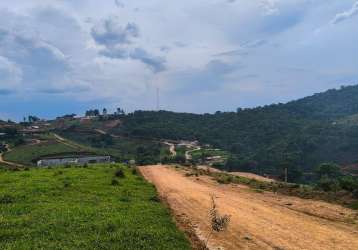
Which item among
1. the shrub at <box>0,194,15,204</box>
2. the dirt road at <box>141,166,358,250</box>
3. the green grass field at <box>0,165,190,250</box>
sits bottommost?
the dirt road at <box>141,166,358,250</box>

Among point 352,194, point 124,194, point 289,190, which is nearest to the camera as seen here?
point 124,194

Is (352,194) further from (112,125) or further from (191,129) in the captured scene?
(112,125)

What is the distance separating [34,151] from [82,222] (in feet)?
366

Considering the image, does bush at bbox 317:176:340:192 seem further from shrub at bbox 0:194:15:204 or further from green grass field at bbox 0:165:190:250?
shrub at bbox 0:194:15:204

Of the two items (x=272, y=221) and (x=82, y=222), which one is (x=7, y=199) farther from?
(x=272, y=221)

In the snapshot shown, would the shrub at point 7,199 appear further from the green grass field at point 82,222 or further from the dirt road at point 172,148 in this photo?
the dirt road at point 172,148

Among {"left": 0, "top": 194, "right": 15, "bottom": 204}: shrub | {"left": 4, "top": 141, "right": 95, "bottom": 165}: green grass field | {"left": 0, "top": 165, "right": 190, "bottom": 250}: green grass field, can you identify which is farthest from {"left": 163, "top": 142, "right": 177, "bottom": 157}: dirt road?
{"left": 0, "top": 194, "right": 15, "bottom": 204}: shrub

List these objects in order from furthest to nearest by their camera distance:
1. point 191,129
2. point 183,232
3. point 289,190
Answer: point 191,129 < point 289,190 < point 183,232

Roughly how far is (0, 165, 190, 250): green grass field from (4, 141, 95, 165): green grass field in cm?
8801

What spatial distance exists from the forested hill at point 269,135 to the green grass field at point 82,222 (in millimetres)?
73543

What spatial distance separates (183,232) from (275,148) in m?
109

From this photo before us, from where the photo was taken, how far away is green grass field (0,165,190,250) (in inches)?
573

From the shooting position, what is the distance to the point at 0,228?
16000 mm

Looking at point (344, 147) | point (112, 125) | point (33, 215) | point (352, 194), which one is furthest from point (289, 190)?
point (112, 125)
